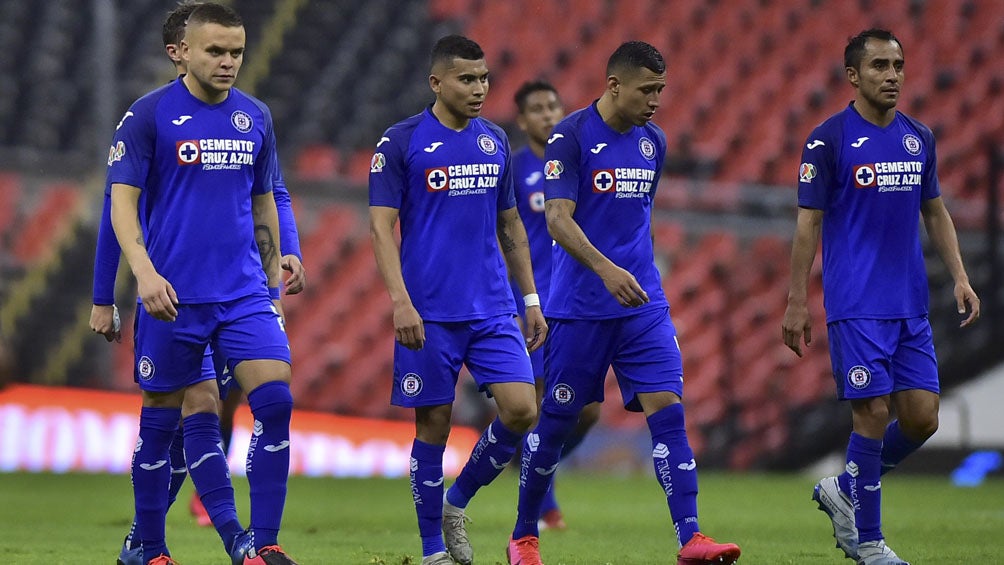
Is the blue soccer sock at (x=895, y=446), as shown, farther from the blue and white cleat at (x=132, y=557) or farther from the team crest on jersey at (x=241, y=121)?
the blue and white cleat at (x=132, y=557)

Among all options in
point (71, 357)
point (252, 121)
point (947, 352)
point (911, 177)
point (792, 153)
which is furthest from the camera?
point (792, 153)

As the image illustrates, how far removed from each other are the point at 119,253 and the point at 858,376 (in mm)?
2766

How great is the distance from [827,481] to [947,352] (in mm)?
8935

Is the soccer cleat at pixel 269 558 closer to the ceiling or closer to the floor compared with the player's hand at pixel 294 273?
closer to the floor

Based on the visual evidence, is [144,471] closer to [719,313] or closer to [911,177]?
[911,177]

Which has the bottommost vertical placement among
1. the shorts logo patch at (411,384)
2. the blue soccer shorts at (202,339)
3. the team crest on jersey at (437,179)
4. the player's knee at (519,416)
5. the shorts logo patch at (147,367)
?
the player's knee at (519,416)

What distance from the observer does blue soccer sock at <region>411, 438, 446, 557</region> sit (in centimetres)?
589

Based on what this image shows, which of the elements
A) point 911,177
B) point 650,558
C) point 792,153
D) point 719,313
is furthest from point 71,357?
point 911,177

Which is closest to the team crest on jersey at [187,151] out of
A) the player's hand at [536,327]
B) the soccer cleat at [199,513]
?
the player's hand at [536,327]


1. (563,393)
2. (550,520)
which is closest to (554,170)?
(563,393)

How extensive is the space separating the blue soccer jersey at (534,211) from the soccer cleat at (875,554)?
8.51ft

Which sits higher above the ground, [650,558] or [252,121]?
[252,121]

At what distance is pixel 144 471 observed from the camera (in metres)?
5.68

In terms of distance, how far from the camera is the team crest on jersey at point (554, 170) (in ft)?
19.8
